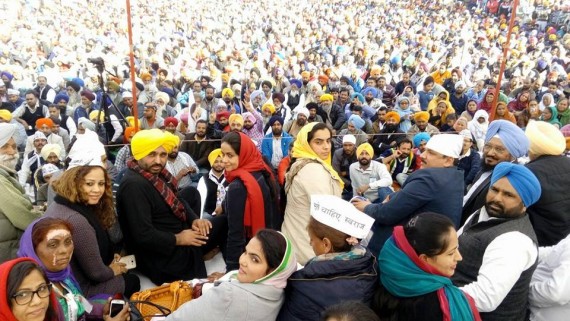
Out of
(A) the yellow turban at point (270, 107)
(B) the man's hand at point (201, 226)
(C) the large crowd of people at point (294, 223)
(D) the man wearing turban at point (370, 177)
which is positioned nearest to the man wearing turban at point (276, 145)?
(C) the large crowd of people at point (294, 223)

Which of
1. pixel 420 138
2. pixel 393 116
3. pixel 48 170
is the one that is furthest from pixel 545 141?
pixel 48 170

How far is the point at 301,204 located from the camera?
8.05ft

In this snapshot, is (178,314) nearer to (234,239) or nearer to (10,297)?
(10,297)

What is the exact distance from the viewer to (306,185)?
2.39m

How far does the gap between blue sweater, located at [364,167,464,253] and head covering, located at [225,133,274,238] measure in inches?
28.3

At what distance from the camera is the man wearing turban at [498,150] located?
2615 mm

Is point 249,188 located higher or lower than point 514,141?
lower

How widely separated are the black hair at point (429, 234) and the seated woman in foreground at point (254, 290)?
0.46 m

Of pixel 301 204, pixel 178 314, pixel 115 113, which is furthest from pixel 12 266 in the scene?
pixel 115 113

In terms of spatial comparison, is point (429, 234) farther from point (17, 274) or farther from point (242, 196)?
point (17, 274)

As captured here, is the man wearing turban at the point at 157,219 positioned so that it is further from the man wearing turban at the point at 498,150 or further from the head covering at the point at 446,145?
the man wearing turban at the point at 498,150

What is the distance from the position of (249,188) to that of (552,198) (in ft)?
5.32

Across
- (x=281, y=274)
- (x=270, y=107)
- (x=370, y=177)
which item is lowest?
(x=270, y=107)

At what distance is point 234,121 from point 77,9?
1590cm
